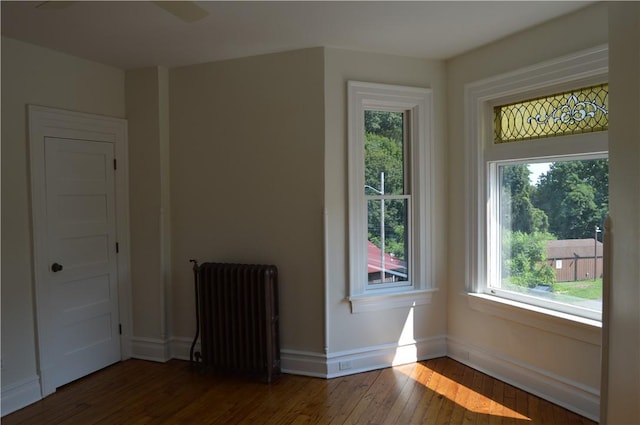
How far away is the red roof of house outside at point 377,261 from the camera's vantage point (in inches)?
152

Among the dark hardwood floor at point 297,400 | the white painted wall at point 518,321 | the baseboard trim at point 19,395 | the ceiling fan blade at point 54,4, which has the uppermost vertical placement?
the ceiling fan blade at point 54,4

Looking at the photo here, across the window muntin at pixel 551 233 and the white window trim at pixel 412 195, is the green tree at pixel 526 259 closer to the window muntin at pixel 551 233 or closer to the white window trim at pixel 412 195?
the window muntin at pixel 551 233

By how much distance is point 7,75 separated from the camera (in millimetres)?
3182

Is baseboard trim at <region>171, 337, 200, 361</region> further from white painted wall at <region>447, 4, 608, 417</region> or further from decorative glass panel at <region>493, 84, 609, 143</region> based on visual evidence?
decorative glass panel at <region>493, 84, 609, 143</region>

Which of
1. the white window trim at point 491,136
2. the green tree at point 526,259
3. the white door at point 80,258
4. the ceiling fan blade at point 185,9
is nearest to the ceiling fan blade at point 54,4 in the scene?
the ceiling fan blade at point 185,9

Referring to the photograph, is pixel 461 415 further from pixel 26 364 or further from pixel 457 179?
pixel 26 364

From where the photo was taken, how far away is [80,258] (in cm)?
375

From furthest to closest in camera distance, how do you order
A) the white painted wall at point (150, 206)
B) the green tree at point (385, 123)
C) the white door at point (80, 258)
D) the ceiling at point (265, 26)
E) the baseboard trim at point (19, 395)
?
the white painted wall at point (150, 206) < the green tree at point (385, 123) < the white door at point (80, 258) < the baseboard trim at point (19, 395) < the ceiling at point (265, 26)

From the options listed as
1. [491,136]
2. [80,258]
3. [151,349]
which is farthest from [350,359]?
[80,258]

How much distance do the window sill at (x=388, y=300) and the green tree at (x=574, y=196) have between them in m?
1.19

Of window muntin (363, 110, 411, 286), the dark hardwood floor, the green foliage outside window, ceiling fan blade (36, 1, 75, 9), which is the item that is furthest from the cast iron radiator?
ceiling fan blade (36, 1, 75, 9)

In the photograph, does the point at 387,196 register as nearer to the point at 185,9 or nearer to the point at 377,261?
the point at 377,261

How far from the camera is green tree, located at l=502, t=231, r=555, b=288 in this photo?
10.9 feet

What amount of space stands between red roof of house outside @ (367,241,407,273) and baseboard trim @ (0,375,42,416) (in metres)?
2.72
